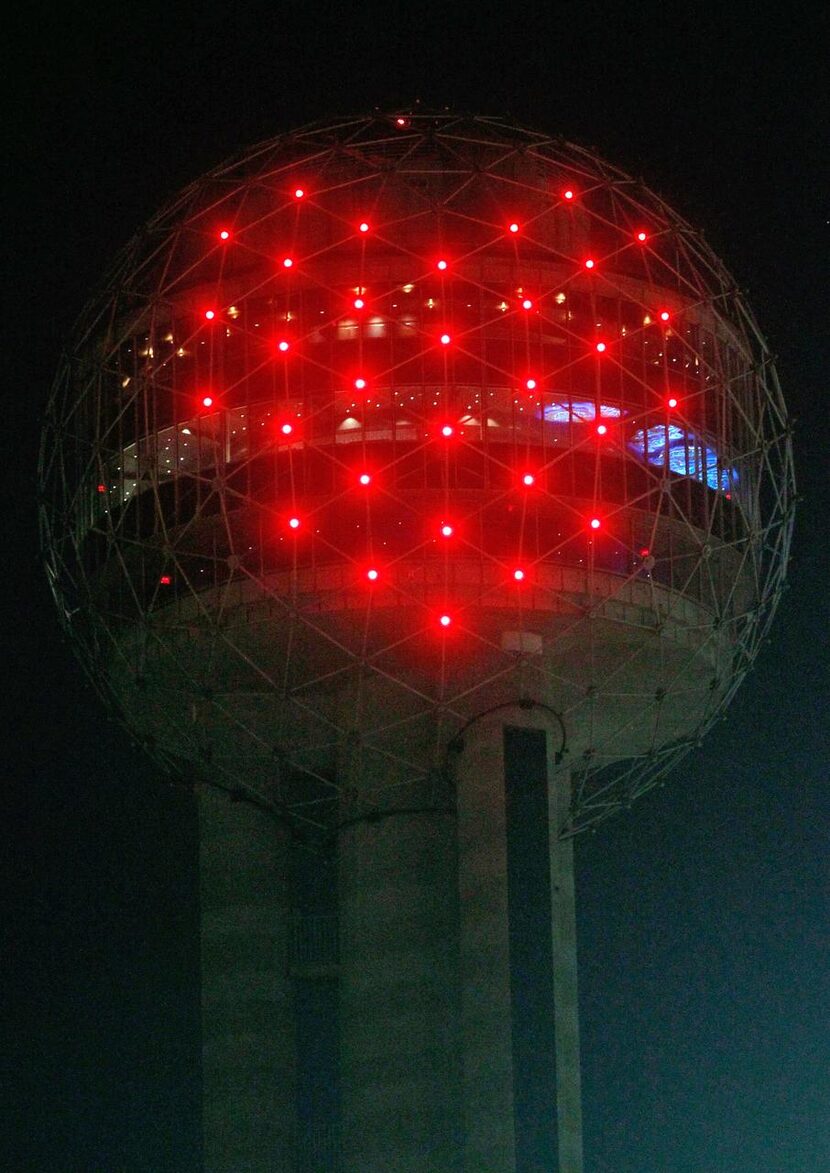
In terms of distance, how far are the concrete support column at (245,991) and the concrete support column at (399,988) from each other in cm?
144

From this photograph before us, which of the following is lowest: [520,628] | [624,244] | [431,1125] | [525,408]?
[431,1125]

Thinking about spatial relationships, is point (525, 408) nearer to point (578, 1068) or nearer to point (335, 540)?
point (335, 540)

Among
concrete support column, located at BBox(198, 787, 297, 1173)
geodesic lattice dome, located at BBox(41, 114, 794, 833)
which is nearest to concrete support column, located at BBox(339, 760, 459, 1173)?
geodesic lattice dome, located at BBox(41, 114, 794, 833)

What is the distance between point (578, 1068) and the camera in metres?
43.3

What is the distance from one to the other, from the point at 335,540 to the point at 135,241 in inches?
299

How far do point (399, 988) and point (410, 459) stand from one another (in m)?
9.78

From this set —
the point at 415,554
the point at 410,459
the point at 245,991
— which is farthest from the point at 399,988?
the point at 410,459

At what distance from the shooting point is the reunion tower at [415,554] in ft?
142

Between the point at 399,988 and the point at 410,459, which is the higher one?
the point at 410,459

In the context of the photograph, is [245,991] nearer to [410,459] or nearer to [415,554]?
[415,554]

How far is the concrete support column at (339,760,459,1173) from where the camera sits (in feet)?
147

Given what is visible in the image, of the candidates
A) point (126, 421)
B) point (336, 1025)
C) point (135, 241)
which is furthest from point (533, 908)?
point (135, 241)

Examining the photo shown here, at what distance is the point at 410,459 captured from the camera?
143 feet

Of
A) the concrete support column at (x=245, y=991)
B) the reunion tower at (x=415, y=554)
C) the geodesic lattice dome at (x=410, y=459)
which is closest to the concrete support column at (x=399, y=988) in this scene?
the reunion tower at (x=415, y=554)
